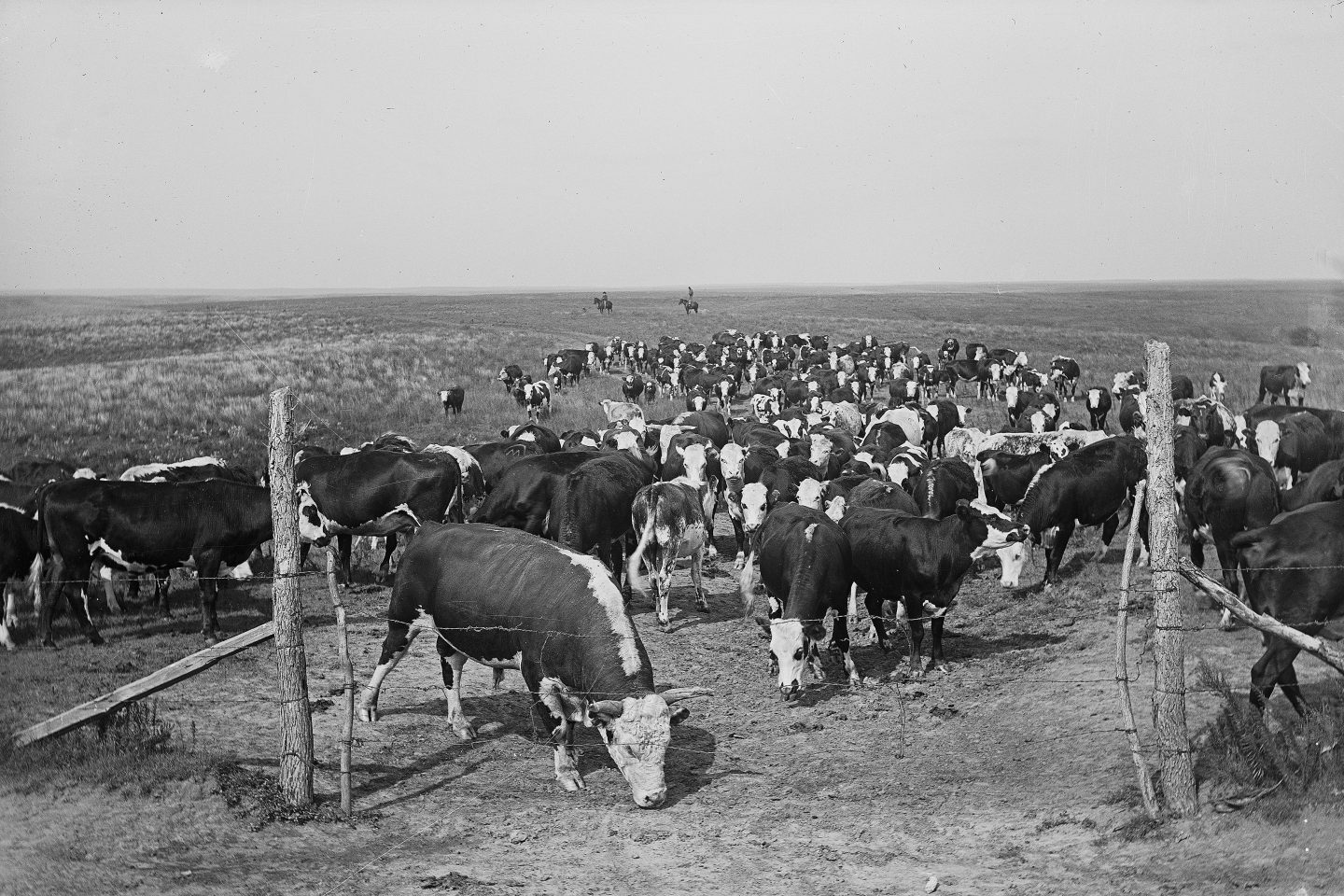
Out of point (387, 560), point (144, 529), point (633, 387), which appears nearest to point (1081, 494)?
point (387, 560)

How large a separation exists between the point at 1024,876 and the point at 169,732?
745 cm

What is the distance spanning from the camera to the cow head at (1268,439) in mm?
20875

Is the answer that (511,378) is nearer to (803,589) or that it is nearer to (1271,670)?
(803,589)

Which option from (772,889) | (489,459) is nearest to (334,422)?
(489,459)

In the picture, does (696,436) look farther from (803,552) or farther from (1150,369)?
(1150,369)

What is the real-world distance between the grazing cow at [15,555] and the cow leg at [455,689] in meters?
6.12

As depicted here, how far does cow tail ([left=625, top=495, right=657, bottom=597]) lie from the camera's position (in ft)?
52.1

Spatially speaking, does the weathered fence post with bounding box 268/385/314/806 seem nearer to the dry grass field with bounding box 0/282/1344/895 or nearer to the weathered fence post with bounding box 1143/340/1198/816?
the dry grass field with bounding box 0/282/1344/895

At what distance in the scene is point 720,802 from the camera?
30.8 ft

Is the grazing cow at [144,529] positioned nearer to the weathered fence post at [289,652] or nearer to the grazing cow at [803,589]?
the weathered fence post at [289,652]

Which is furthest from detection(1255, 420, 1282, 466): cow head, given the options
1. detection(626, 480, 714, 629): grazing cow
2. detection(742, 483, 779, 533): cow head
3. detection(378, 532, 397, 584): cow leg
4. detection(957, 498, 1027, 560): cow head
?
detection(378, 532, 397, 584): cow leg

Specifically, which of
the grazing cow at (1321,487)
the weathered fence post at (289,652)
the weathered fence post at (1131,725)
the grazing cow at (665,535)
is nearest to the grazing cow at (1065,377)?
the grazing cow at (1321,487)

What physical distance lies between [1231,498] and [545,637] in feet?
30.0

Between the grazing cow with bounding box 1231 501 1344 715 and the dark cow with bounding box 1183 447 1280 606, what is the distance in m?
3.87
